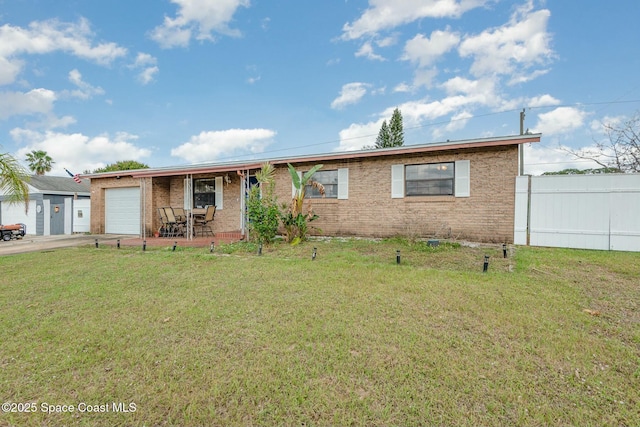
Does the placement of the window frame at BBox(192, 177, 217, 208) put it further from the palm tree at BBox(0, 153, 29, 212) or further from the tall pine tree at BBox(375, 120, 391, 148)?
the tall pine tree at BBox(375, 120, 391, 148)

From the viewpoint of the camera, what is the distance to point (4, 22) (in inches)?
332

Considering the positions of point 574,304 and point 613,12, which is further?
point 613,12

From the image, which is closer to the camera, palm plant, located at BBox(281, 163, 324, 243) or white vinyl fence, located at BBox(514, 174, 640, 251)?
white vinyl fence, located at BBox(514, 174, 640, 251)

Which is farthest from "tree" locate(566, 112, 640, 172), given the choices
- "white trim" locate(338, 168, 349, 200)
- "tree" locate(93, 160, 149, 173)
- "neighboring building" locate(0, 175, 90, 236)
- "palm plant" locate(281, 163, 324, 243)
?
"tree" locate(93, 160, 149, 173)

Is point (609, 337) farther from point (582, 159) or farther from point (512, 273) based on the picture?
point (582, 159)

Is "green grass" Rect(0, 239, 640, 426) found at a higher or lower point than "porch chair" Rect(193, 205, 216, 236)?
lower

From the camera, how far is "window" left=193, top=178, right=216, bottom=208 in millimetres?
13062

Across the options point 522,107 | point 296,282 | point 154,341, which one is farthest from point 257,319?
point 522,107

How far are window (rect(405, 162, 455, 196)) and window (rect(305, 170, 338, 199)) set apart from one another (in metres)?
2.65

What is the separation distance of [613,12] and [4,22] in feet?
62.2

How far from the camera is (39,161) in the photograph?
94.7ft

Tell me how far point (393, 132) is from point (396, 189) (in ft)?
81.8

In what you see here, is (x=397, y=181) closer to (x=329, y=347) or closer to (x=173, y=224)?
(x=329, y=347)

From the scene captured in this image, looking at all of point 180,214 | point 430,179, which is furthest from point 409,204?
point 180,214
